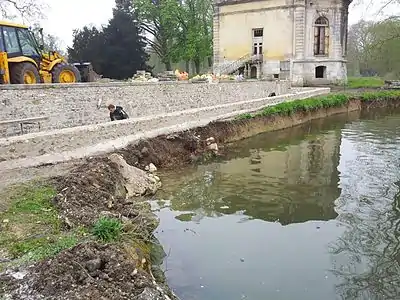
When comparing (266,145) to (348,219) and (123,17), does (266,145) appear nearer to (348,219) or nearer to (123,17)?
(348,219)

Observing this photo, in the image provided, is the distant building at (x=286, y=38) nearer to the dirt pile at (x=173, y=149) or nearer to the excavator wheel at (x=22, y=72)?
the dirt pile at (x=173, y=149)

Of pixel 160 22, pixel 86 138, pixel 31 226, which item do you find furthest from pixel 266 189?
Result: pixel 160 22

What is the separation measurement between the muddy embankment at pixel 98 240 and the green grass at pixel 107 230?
0.01 metres

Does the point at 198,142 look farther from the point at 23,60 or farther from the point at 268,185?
the point at 23,60

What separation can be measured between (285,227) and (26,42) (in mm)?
10705

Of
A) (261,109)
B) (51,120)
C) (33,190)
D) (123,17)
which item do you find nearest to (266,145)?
(261,109)

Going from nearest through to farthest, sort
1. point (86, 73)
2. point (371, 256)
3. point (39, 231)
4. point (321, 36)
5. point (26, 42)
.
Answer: point (39, 231) < point (371, 256) < point (26, 42) < point (86, 73) < point (321, 36)

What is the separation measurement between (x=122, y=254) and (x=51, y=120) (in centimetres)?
852

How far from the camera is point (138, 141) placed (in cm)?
1191

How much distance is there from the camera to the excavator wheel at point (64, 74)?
49.5ft

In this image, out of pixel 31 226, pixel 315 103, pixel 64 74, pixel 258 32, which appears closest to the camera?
pixel 31 226

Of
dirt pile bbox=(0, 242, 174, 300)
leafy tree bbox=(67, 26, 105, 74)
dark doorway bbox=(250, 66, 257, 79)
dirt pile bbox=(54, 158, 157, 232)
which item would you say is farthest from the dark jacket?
dark doorway bbox=(250, 66, 257, 79)

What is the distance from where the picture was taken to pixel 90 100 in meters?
13.6

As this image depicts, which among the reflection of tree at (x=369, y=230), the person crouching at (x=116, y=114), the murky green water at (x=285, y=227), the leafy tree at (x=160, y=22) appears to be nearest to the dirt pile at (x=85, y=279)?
the murky green water at (x=285, y=227)
